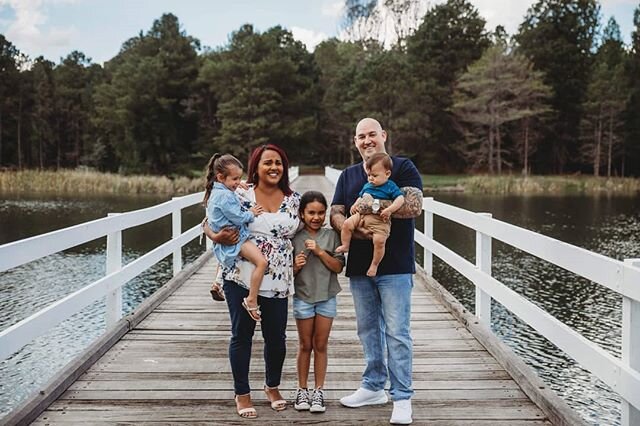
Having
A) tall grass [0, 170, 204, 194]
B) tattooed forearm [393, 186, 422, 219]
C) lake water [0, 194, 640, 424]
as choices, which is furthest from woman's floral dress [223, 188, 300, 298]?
tall grass [0, 170, 204, 194]

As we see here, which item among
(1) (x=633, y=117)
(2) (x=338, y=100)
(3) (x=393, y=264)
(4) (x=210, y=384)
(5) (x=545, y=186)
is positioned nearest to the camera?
(3) (x=393, y=264)

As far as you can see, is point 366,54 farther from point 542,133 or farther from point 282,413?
point 282,413

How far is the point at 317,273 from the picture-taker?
3604 millimetres

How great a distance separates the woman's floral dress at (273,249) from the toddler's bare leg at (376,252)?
421mm

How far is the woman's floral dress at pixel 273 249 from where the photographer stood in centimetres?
350

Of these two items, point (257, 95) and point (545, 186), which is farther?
point (257, 95)

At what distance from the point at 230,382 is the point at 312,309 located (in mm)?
897

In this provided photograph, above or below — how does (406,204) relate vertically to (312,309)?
above

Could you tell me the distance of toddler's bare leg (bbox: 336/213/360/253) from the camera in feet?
11.2

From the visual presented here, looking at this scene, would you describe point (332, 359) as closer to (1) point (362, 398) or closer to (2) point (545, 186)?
(1) point (362, 398)

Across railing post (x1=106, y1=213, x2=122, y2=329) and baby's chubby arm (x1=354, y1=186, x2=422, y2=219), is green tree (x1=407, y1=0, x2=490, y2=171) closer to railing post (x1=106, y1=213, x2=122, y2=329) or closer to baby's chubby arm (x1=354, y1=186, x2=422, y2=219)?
railing post (x1=106, y1=213, x2=122, y2=329)

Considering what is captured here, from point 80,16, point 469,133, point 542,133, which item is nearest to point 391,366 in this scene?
point 469,133

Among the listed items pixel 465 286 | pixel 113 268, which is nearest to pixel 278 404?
pixel 113 268

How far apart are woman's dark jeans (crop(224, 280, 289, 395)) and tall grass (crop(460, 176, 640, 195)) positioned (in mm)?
33545
